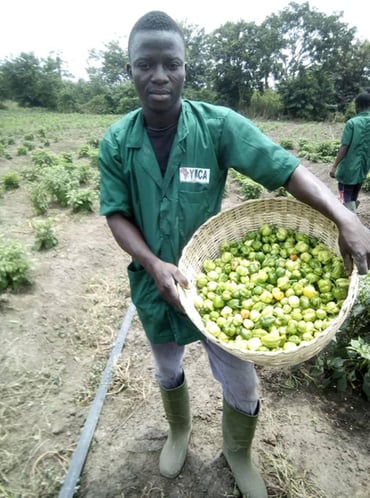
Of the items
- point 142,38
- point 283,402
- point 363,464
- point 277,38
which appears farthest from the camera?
point 277,38

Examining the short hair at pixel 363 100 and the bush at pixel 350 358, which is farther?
the short hair at pixel 363 100

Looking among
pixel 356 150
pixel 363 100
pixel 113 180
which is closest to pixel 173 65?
pixel 113 180

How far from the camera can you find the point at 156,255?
1.70m

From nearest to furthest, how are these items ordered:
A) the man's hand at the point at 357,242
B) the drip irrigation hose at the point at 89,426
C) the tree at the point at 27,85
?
the man's hand at the point at 357,242 < the drip irrigation hose at the point at 89,426 < the tree at the point at 27,85

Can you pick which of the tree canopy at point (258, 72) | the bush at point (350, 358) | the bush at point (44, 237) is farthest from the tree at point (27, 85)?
the bush at point (350, 358)

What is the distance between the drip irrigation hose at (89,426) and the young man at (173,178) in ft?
3.29

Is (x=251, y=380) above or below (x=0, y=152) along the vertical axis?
above

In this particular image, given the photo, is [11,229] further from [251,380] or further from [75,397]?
[251,380]

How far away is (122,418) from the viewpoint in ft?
8.53

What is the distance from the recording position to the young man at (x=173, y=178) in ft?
4.74

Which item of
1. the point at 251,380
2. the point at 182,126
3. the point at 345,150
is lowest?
the point at 251,380

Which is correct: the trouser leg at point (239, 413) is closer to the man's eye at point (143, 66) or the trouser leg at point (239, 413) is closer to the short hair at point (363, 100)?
the man's eye at point (143, 66)

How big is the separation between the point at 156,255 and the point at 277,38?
125 feet

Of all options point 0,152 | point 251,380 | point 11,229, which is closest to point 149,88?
point 251,380
